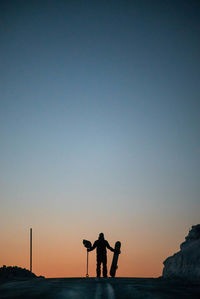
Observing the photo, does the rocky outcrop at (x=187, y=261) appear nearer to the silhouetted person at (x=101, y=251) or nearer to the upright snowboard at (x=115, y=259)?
the upright snowboard at (x=115, y=259)

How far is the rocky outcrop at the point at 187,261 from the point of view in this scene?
19091 mm

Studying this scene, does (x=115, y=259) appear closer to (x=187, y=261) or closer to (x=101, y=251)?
(x=101, y=251)

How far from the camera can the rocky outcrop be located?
1909 centimetres

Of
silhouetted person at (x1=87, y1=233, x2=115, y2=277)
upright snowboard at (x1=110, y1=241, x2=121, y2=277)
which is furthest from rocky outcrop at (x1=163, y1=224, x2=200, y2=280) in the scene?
silhouetted person at (x1=87, y1=233, x2=115, y2=277)

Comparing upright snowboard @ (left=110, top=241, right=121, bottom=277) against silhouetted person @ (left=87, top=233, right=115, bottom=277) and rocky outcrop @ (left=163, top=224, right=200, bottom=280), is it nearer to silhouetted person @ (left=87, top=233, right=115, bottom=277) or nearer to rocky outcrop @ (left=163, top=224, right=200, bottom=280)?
silhouetted person @ (left=87, top=233, right=115, bottom=277)

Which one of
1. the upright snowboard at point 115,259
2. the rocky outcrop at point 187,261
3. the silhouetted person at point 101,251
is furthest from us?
the upright snowboard at point 115,259

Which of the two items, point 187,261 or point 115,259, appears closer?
point 187,261

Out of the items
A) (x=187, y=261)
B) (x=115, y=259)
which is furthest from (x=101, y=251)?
(x=187, y=261)

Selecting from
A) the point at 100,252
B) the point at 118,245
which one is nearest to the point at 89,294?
the point at 100,252

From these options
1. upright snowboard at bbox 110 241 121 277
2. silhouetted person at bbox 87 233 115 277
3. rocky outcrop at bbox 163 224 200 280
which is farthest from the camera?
upright snowboard at bbox 110 241 121 277

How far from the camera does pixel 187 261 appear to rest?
20.8 metres

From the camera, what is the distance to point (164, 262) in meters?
26.5

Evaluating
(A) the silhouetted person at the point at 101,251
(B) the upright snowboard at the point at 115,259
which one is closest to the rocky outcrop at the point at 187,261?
(B) the upright snowboard at the point at 115,259

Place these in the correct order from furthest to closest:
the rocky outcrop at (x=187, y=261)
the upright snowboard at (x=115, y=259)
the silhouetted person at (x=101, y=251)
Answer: the upright snowboard at (x=115, y=259)
the silhouetted person at (x=101, y=251)
the rocky outcrop at (x=187, y=261)
